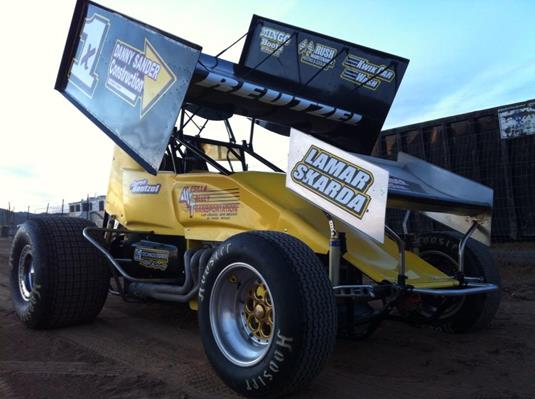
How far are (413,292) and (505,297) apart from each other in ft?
13.1

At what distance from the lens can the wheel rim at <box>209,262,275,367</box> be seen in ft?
11.2

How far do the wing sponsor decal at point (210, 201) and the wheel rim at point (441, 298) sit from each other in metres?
2.01

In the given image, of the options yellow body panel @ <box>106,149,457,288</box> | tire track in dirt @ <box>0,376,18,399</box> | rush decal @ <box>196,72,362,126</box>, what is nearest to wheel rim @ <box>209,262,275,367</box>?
yellow body panel @ <box>106,149,457,288</box>

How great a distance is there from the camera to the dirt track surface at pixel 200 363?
135 inches

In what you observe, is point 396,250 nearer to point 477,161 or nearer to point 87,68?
point 87,68

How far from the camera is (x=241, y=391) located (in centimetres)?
319

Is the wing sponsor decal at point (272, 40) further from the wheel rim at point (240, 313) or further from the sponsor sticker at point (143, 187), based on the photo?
the wheel rim at point (240, 313)

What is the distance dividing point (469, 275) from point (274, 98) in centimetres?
252

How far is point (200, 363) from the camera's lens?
4.02 m

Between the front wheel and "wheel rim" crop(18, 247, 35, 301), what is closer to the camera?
the front wheel

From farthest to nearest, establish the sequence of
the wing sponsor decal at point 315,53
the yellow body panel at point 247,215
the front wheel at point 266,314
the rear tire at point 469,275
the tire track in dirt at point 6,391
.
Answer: the wing sponsor decal at point 315,53 → the rear tire at point 469,275 → the yellow body panel at point 247,215 → the tire track in dirt at point 6,391 → the front wheel at point 266,314

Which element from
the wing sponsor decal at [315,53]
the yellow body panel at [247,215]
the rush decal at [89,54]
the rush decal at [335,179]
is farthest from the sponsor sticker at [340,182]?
the rush decal at [89,54]

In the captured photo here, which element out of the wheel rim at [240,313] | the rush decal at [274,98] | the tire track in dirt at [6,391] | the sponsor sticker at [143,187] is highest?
the rush decal at [274,98]

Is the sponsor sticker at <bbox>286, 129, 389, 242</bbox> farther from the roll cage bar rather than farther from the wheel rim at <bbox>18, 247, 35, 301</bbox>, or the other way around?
the wheel rim at <bbox>18, 247, 35, 301</bbox>
